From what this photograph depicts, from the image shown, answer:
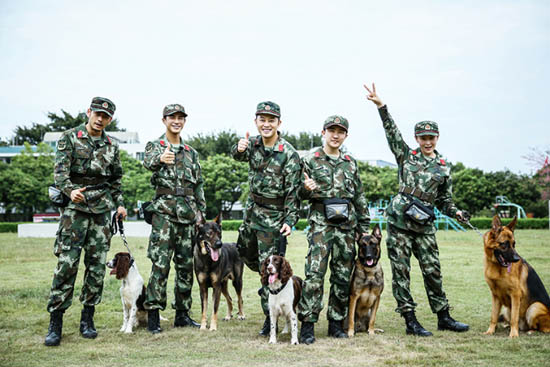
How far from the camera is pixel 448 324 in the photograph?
5.93 metres

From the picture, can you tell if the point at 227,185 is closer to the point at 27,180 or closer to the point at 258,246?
the point at 27,180

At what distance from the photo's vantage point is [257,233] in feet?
18.7

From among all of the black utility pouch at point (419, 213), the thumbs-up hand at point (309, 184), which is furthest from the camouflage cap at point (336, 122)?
the black utility pouch at point (419, 213)

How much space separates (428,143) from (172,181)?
340 cm

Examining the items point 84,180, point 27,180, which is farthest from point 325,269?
point 27,180

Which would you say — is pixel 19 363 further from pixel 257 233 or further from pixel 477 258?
pixel 477 258

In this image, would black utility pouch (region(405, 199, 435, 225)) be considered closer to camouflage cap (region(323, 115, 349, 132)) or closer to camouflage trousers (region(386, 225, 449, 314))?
camouflage trousers (region(386, 225, 449, 314))

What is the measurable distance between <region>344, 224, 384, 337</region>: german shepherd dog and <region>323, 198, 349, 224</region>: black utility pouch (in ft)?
1.69

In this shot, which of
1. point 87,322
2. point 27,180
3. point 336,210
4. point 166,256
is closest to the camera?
point 336,210

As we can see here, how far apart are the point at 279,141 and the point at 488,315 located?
4.15m

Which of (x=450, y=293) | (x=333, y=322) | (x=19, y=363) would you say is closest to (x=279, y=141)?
(x=333, y=322)

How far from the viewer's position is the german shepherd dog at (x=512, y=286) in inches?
221

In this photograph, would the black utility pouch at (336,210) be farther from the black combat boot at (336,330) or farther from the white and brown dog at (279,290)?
the black combat boot at (336,330)

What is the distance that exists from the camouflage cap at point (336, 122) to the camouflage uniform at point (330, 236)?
21 millimetres
